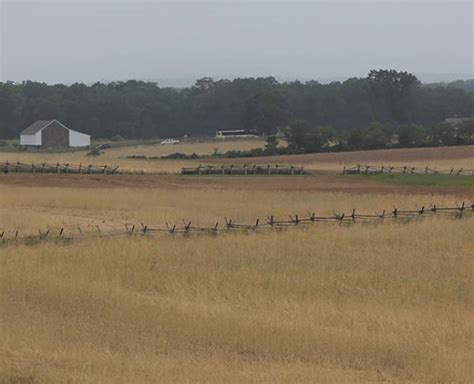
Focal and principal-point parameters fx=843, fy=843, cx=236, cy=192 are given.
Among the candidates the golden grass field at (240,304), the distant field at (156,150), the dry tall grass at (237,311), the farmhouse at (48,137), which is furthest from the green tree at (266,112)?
the dry tall grass at (237,311)

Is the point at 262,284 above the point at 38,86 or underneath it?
underneath

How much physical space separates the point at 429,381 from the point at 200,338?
12.1 ft

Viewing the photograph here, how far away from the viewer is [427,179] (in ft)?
167

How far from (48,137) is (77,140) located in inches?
168

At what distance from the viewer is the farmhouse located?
98.9 metres

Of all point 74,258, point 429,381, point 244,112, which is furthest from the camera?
point 244,112

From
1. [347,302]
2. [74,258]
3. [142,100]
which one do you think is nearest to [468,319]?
[347,302]

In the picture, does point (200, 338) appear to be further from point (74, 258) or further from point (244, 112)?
point (244, 112)

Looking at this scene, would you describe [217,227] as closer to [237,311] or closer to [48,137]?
[237,311]

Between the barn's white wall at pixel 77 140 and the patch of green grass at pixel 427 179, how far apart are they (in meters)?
55.7

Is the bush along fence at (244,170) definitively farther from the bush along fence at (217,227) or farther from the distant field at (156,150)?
the bush along fence at (217,227)

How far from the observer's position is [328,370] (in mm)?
10945

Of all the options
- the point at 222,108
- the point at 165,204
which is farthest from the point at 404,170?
the point at 222,108

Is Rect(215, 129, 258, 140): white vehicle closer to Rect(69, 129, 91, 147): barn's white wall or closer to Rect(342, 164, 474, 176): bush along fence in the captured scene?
Rect(69, 129, 91, 147): barn's white wall
